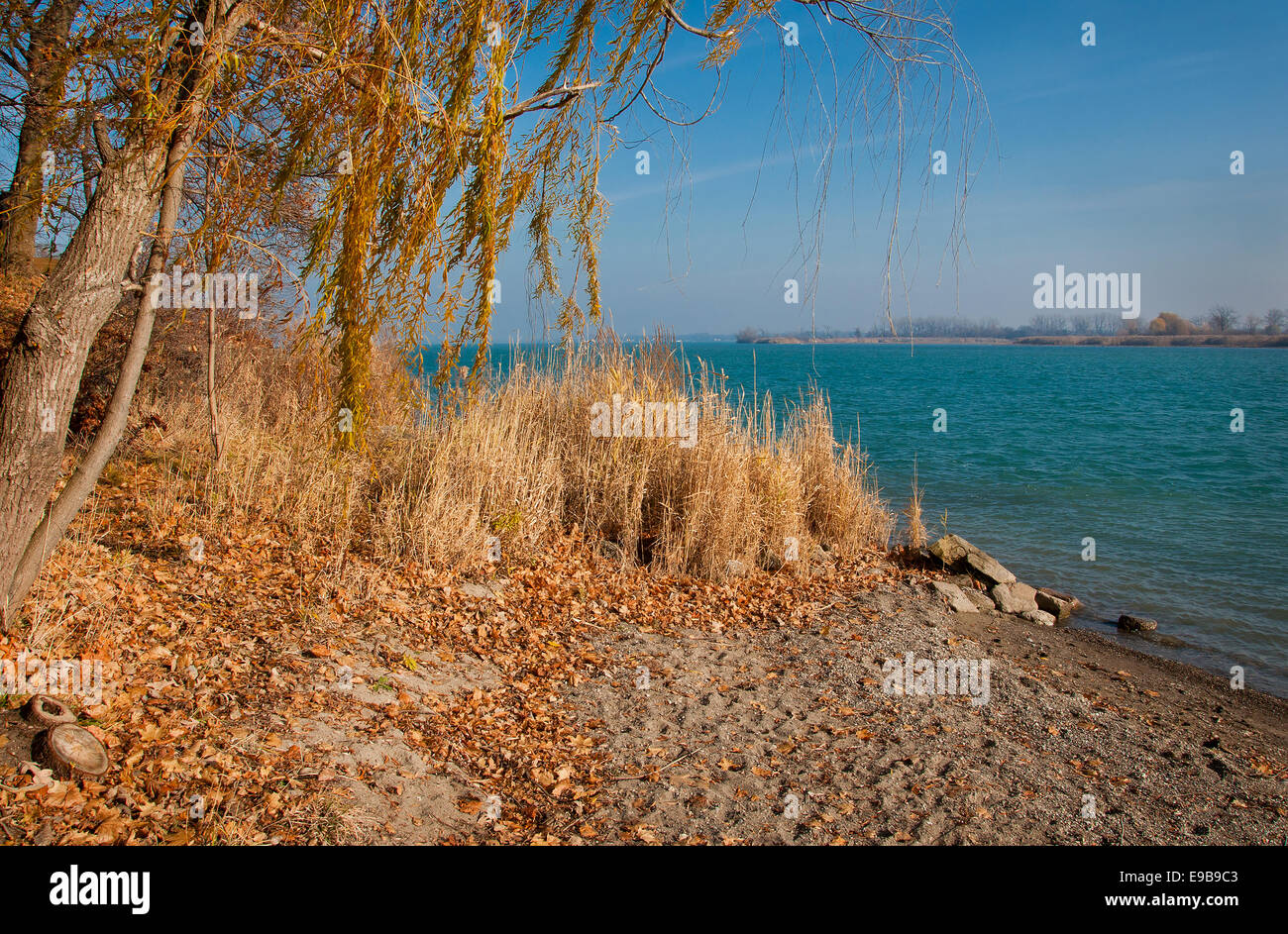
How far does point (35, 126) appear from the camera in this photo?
6219 mm

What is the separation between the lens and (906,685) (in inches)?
224

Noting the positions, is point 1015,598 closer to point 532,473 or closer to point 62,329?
point 532,473

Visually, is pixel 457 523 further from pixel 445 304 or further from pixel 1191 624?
pixel 1191 624

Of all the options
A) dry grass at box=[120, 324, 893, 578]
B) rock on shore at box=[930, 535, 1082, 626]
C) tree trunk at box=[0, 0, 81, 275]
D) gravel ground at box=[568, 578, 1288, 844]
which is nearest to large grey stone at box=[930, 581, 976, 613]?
rock on shore at box=[930, 535, 1082, 626]

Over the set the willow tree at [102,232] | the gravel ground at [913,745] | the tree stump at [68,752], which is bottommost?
the gravel ground at [913,745]

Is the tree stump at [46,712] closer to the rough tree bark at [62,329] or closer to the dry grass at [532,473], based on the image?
the rough tree bark at [62,329]

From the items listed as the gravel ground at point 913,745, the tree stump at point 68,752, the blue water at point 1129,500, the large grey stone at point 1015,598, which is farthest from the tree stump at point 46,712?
the large grey stone at point 1015,598

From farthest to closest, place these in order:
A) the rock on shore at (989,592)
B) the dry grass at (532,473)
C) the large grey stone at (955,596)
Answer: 1. the rock on shore at (989,592)
2. the large grey stone at (955,596)
3. the dry grass at (532,473)

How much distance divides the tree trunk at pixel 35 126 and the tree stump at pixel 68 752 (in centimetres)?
216

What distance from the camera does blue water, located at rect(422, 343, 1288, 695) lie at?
8359 mm

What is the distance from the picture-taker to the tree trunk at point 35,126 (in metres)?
3.38

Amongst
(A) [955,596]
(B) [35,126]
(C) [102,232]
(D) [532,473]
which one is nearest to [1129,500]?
(A) [955,596]

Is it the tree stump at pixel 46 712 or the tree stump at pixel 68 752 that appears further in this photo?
the tree stump at pixel 46 712

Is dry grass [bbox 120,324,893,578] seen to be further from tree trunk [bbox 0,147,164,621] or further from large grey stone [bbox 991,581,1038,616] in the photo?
tree trunk [bbox 0,147,164,621]
